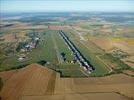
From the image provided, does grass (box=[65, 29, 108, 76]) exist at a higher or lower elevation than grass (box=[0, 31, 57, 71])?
higher

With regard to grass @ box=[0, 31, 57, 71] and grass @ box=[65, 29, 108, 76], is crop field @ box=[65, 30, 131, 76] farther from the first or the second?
grass @ box=[0, 31, 57, 71]

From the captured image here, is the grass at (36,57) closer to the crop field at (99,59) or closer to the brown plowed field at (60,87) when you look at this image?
the brown plowed field at (60,87)

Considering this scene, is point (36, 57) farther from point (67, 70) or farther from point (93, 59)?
point (93, 59)

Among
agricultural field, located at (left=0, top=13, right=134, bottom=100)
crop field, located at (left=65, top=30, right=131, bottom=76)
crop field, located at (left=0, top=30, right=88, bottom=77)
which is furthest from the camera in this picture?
crop field, located at (left=65, top=30, right=131, bottom=76)

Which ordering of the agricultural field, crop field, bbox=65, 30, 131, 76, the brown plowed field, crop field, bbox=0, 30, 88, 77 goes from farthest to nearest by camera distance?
crop field, bbox=65, 30, 131, 76 < crop field, bbox=0, 30, 88, 77 < the agricultural field < the brown plowed field

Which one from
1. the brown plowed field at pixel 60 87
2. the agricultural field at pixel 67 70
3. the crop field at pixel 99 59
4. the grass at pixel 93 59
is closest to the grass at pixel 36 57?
the agricultural field at pixel 67 70

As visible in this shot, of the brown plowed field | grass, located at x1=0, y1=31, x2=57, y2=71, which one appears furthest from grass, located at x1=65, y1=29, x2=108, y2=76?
grass, located at x1=0, y1=31, x2=57, y2=71

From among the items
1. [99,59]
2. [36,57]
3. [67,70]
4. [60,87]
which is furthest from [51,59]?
[60,87]

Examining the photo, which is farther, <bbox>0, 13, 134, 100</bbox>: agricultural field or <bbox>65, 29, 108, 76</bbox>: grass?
<bbox>65, 29, 108, 76</bbox>: grass

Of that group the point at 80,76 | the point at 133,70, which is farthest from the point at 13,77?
the point at 133,70
